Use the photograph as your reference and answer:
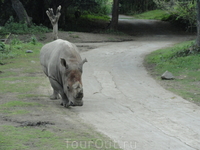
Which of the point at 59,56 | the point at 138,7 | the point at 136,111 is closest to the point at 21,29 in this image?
the point at 59,56

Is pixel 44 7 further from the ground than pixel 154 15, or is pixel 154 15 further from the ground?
pixel 44 7

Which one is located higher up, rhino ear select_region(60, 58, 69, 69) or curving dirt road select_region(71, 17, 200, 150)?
rhino ear select_region(60, 58, 69, 69)

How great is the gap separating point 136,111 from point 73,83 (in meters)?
2.04

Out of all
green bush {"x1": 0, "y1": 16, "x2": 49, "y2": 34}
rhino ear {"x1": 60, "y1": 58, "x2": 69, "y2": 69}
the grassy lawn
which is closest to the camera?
the grassy lawn

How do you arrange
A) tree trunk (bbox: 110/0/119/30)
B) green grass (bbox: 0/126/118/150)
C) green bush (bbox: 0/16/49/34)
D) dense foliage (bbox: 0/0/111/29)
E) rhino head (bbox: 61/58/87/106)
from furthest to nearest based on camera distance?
tree trunk (bbox: 110/0/119/30), dense foliage (bbox: 0/0/111/29), green bush (bbox: 0/16/49/34), rhino head (bbox: 61/58/87/106), green grass (bbox: 0/126/118/150)

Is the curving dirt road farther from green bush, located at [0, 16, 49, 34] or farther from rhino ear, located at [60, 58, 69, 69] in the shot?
green bush, located at [0, 16, 49, 34]

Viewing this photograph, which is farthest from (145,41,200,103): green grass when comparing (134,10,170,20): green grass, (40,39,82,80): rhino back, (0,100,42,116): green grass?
(134,10,170,20): green grass

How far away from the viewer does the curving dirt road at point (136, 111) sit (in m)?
7.21

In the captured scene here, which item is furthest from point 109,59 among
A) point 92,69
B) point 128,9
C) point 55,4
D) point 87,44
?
point 128,9

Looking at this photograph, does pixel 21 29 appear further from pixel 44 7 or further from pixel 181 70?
pixel 181 70

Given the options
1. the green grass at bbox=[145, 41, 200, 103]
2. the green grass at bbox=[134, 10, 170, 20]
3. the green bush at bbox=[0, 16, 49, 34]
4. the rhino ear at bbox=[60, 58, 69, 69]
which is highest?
the rhino ear at bbox=[60, 58, 69, 69]

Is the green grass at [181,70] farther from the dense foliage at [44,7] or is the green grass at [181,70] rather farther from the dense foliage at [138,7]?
the dense foliage at [138,7]

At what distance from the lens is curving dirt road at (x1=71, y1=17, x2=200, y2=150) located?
721 centimetres

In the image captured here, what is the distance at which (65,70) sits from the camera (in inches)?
364
